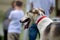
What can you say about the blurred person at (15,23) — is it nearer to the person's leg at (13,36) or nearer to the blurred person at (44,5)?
the person's leg at (13,36)

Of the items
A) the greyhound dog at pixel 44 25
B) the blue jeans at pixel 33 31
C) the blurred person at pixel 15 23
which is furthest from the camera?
the blurred person at pixel 15 23

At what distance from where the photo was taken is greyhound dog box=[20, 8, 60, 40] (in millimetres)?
3184

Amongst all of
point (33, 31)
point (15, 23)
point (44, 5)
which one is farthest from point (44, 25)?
point (15, 23)

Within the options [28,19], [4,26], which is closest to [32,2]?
[28,19]

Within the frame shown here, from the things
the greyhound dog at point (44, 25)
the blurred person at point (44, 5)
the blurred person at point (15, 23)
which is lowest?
the blurred person at point (15, 23)

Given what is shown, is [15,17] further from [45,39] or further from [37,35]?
[45,39]

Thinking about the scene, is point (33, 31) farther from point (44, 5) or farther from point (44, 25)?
point (44, 5)

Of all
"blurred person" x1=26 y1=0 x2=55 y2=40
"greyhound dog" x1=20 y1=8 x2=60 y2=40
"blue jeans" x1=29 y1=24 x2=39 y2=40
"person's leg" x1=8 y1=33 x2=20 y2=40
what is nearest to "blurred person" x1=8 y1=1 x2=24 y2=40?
"person's leg" x1=8 y1=33 x2=20 y2=40

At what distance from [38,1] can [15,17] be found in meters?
1.68

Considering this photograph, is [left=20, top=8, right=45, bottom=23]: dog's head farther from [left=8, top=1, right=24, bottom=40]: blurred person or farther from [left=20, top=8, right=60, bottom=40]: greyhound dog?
[left=8, top=1, right=24, bottom=40]: blurred person

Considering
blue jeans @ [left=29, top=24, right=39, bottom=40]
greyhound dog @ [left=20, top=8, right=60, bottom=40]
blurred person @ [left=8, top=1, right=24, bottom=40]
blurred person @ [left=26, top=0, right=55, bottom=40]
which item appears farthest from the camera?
blurred person @ [left=8, top=1, right=24, bottom=40]

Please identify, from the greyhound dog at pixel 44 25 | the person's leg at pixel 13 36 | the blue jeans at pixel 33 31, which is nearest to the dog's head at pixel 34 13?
the greyhound dog at pixel 44 25

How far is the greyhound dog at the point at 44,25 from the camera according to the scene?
3184mm

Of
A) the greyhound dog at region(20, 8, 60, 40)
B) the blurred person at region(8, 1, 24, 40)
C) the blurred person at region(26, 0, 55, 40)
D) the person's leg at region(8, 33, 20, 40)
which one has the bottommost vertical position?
the person's leg at region(8, 33, 20, 40)
